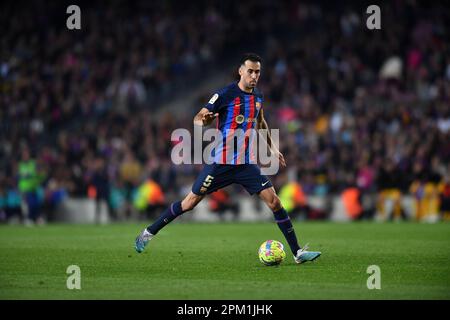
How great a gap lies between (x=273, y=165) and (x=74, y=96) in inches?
360

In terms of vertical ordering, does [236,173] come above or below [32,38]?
below

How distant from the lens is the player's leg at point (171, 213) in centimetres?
1216

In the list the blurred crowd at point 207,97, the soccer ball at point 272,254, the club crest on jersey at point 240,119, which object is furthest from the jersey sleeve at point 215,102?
the blurred crowd at point 207,97

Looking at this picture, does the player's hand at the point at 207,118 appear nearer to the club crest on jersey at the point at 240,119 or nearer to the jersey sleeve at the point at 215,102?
the jersey sleeve at the point at 215,102

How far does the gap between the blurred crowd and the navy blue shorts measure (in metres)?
13.3

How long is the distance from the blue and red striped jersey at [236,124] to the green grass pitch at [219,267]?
1.45m

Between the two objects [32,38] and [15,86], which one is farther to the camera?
[32,38]

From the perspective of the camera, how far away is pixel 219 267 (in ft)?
38.8

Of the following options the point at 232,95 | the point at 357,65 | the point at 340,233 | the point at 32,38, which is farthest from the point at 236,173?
the point at 32,38

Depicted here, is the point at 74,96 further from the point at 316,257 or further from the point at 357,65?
the point at 316,257

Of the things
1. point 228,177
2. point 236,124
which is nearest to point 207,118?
point 236,124

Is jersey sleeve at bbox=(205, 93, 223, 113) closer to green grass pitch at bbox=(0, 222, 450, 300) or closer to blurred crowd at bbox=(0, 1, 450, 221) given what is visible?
green grass pitch at bbox=(0, 222, 450, 300)

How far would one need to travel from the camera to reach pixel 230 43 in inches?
1280

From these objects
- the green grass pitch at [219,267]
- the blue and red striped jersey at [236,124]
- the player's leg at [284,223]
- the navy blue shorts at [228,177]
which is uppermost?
the blue and red striped jersey at [236,124]
